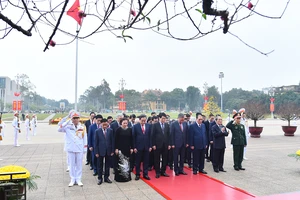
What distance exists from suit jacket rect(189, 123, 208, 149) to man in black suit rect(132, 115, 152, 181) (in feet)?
3.87

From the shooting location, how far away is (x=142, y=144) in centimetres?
576

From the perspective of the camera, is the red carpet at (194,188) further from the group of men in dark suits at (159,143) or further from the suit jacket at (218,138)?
the suit jacket at (218,138)

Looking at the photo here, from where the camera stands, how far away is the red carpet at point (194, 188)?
452cm

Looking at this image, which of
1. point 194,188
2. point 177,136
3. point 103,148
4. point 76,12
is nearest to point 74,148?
point 103,148

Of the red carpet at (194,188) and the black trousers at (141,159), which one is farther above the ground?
the black trousers at (141,159)

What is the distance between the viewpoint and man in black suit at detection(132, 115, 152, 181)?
575cm

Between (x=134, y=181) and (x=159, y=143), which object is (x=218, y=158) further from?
(x=134, y=181)

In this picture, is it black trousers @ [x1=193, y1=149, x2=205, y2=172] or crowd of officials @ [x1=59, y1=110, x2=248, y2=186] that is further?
black trousers @ [x1=193, y1=149, x2=205, y2=172]

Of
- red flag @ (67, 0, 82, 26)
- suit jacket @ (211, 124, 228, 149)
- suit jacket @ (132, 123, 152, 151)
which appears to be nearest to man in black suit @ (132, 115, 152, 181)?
suit jacket @ (132, 123, 152, 151)

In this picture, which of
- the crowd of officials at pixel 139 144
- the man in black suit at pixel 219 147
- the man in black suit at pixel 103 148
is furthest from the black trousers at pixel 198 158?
the man in black suit at pixel 103 148

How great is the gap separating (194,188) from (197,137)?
59.2 inches

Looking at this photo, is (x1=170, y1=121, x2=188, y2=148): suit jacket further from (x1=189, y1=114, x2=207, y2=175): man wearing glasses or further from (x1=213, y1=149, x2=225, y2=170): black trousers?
(x1=213, y1=149, x2=225, y2=170): black trousers

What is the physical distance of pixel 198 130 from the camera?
633 cm

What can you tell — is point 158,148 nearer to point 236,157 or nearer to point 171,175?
point 171,175
